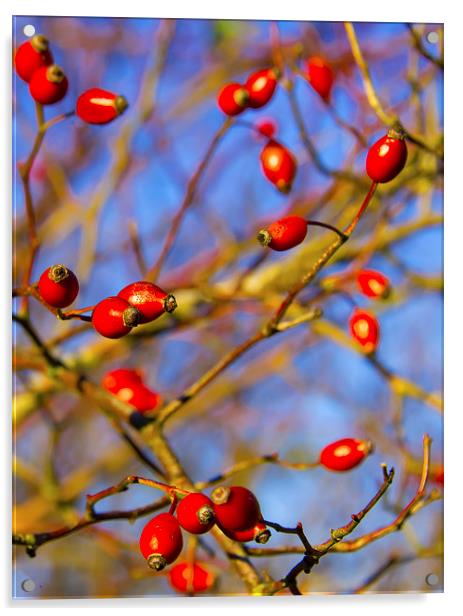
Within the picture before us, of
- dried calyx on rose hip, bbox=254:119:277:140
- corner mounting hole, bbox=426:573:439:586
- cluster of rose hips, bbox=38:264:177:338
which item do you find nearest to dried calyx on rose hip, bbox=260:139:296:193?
dried calyx on rose hip, bbox=254:119:277:140

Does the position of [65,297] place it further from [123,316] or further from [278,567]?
[278,567]

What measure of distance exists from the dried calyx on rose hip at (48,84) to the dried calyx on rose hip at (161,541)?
62 centimetres

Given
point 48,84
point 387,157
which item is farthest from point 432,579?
point 48,84

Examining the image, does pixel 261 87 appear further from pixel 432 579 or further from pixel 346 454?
pixel 432 579

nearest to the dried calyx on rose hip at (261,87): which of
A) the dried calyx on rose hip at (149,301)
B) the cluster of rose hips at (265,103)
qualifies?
the cluster of rose hips at (265,103)

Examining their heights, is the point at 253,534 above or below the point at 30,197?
below

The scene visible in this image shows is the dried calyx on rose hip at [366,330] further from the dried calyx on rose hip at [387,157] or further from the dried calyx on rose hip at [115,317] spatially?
the dried calyx on rose hip at [115,317]

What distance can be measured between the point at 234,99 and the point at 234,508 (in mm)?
677

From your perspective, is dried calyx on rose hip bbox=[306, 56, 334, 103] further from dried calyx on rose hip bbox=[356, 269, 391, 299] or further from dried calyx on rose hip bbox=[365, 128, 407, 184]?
dried calyx on rose hip bbox=[365, 128, 407, 184]

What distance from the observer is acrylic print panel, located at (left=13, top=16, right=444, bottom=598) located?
137cm

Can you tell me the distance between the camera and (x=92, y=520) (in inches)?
37.2

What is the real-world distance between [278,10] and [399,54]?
30 centimetres

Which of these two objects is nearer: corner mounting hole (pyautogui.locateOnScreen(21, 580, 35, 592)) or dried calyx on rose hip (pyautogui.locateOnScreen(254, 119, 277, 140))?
corner mounting hole (pyautogui.locateOnScreen(21, 580, 35, 592))

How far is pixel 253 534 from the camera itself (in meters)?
0.92
